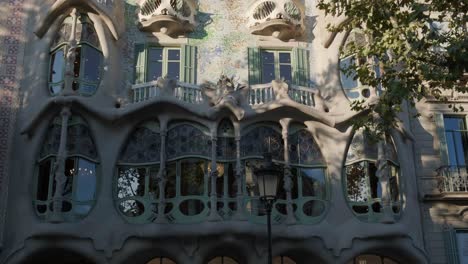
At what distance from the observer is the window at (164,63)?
17766 mm

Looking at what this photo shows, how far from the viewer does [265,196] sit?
33.0 feet

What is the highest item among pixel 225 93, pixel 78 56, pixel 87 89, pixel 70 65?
pixel 78 56

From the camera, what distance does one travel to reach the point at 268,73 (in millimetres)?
18250

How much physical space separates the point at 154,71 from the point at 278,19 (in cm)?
441

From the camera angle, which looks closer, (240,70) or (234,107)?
(234,107)

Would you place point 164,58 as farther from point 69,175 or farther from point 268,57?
point 69,175

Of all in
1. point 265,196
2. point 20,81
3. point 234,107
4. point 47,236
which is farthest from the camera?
point 20,81

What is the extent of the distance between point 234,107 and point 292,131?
80.5 inches

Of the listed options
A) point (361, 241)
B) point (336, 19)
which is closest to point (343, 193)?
point (361, 241)

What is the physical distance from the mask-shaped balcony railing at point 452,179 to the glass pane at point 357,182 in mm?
2586

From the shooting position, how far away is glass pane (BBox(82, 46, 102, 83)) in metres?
16.9

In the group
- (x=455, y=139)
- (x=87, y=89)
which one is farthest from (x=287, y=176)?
(x=87, y=89)

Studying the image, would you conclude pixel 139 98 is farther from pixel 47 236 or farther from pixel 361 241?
pixel 361 241

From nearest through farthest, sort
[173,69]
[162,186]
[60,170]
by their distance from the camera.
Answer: [60,170] → [162,186] → [173,69]
